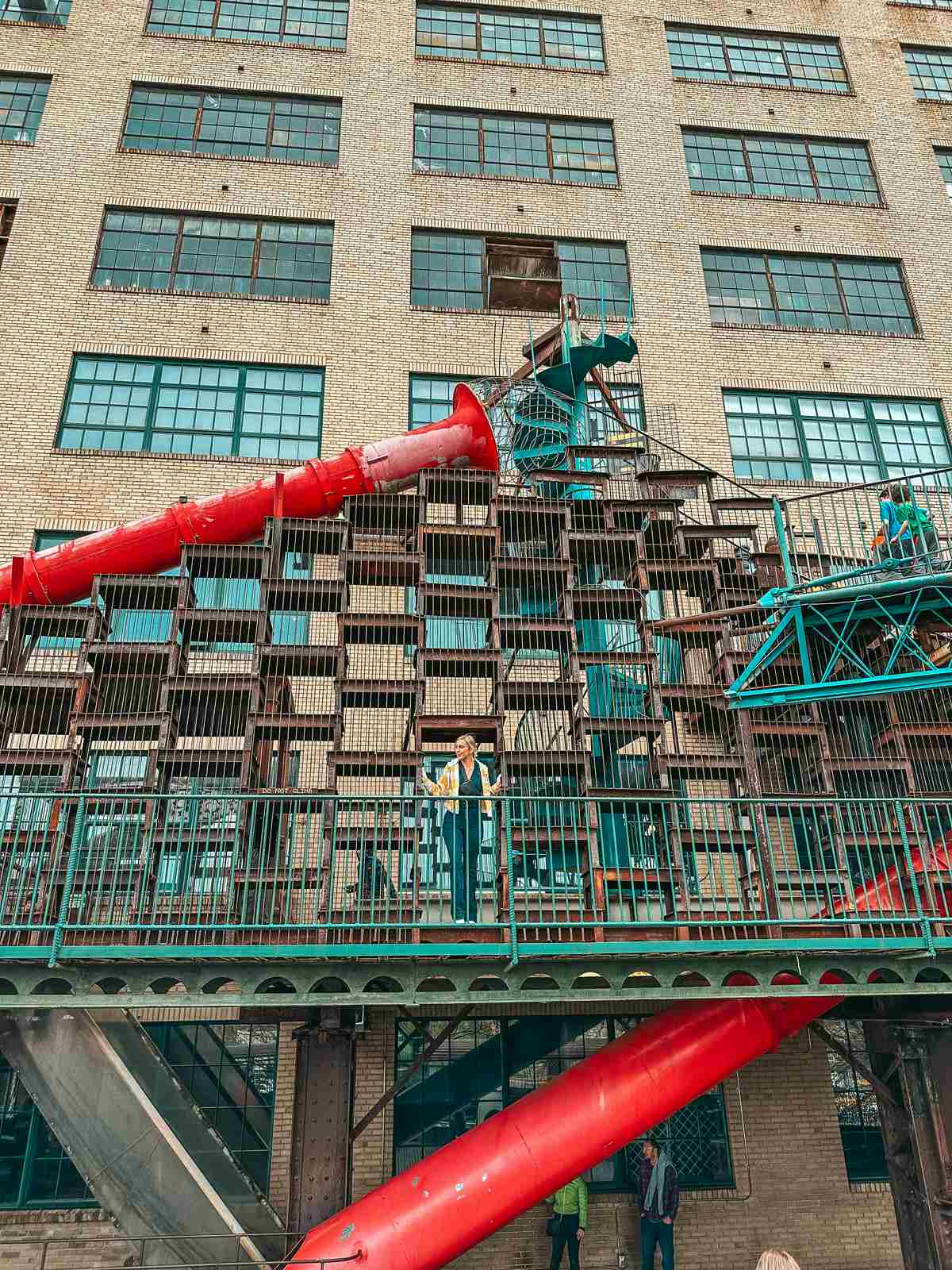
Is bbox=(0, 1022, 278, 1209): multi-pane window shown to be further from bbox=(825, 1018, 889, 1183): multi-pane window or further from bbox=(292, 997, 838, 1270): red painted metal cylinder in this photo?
bbox=(825, 1018, 889, 1183): multi-pane window

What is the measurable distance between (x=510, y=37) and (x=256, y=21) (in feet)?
19.5

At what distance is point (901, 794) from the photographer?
39.8ft

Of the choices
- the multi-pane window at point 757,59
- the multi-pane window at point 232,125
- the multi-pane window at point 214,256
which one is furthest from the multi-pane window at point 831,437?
the multi-pane window at point 232,125

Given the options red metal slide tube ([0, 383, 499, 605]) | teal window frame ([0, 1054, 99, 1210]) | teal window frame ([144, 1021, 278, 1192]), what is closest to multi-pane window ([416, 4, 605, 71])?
red metal slide tube ([0, 383, 499, 605])

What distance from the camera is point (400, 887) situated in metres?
9.38

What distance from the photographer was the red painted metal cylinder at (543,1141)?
902cm

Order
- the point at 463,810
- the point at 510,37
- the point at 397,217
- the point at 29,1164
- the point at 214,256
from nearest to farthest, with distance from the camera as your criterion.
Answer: the point at 463,810 < the point at 29,1164 < the point at 214,256 < the point at 397,217 < the point at 510,37

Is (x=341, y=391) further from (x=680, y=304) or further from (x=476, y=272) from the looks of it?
(x=680, y=304)

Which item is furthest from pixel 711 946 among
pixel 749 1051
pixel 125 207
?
pixel 125 207

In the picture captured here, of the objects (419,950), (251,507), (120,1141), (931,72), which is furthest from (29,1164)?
(931,72)

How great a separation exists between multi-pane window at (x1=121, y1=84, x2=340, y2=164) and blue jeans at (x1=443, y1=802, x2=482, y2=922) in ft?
52.9

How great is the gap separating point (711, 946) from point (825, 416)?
539 inches

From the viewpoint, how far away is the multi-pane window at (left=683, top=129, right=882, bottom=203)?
21969mm

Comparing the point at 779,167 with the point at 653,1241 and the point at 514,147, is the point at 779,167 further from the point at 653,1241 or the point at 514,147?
the point at 653,1241
